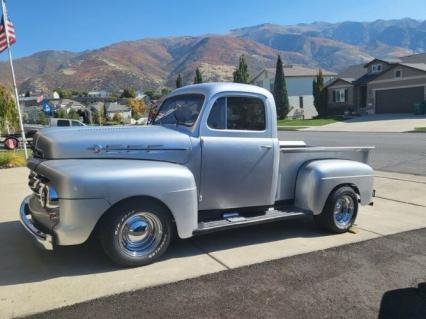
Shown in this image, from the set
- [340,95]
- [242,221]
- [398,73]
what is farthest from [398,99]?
[242,221]

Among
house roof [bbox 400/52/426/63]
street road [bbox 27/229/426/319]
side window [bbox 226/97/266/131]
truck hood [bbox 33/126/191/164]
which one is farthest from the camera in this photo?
house roof [bbox 400/52/426/63]

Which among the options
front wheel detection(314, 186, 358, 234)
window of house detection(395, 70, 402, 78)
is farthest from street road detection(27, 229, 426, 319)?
window of house detection(395, 70, 402, 78)

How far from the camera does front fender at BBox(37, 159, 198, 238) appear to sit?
13.8 feet

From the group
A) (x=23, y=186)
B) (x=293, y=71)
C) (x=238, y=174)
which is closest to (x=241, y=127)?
(x=238, y=174)

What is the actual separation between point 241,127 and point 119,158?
5.17ft

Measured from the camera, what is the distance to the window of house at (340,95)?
4747cm

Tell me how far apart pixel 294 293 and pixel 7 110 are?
15.6m

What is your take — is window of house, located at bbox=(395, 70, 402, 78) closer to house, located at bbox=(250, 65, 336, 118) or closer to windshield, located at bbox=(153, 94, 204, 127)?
house, located at bbox=(250, 65, 336, 118)

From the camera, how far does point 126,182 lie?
4.36 metres

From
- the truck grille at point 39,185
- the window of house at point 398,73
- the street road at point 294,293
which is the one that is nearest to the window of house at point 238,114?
the street road at point 294,293

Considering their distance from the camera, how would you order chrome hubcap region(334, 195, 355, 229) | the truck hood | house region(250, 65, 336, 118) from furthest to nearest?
house region(250, 65, 336, 118)
chrome hubcap region(334, 195, 355, 229)
the truck hood

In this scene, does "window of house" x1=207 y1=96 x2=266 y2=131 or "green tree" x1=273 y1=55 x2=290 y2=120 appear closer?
"window of house" x1=207 y1=96 x2=266 y2=131

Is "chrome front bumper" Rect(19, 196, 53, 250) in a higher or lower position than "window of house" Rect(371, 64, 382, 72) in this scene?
lower

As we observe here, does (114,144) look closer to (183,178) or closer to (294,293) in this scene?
(183,178)
